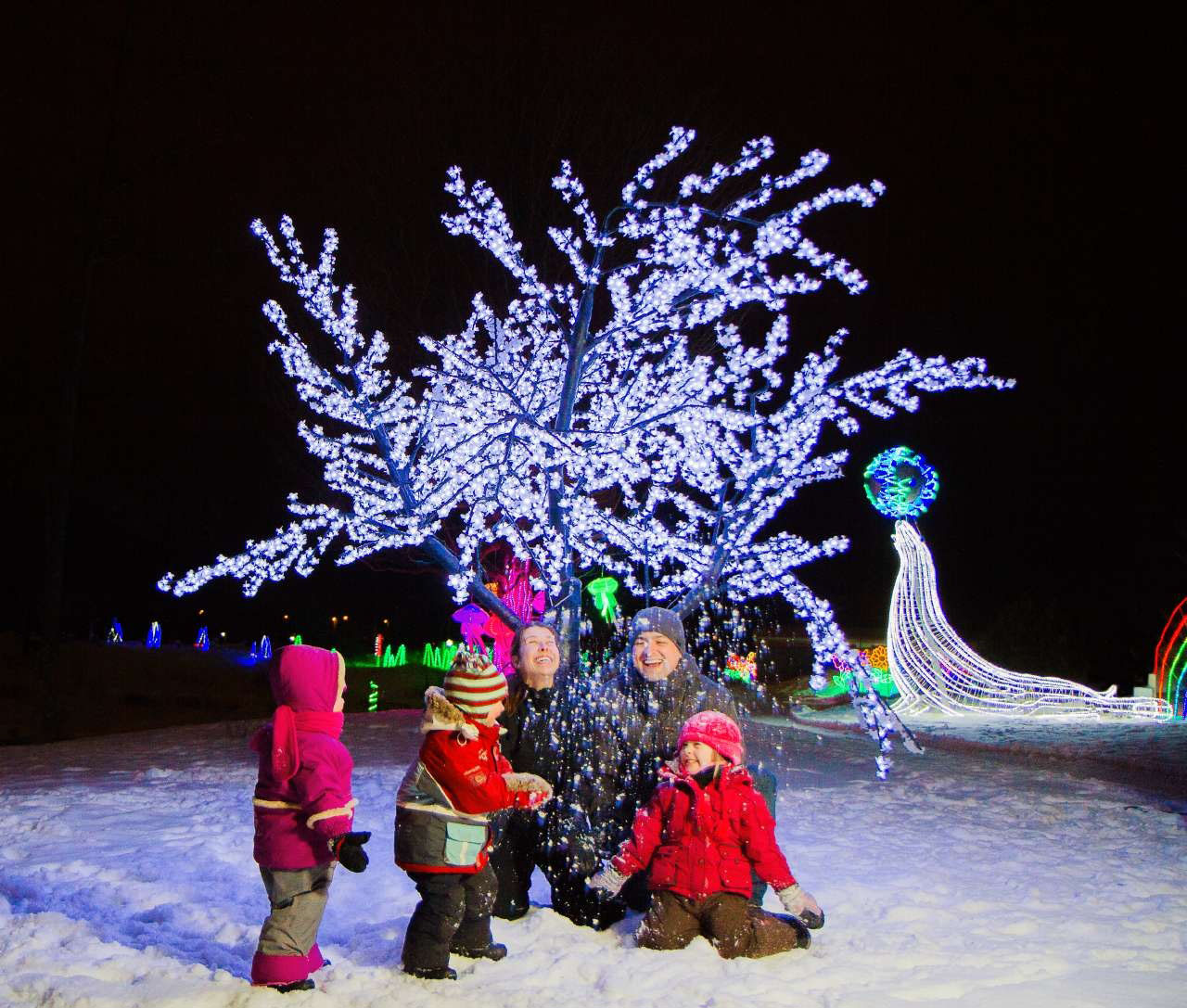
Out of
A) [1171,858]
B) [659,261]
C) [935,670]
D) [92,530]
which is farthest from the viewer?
[92,530]

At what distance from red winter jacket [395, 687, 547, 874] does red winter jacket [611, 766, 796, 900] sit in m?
0.55

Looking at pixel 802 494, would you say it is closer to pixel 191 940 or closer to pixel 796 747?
pixel 796 747

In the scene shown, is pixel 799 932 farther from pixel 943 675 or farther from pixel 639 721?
pixel 943 675

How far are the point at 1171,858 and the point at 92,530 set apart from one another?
110 ft

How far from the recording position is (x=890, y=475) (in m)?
16.5

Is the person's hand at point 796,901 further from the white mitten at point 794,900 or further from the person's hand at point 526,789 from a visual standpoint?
the person's hand at point 526,789

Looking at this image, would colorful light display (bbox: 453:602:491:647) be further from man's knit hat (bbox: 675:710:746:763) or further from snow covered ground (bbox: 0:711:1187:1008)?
man's knit hat (bbox: 675:710:746:763)

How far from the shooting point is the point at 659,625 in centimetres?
502

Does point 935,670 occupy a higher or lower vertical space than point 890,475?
lower

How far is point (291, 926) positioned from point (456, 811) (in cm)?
68

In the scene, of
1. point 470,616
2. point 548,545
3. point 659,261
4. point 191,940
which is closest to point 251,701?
point 470,616

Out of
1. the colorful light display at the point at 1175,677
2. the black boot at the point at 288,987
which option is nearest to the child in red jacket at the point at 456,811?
the black boot at the point at 288,987

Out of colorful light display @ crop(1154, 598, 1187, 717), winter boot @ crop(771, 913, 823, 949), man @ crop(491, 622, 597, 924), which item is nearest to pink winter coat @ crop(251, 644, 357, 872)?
man @ crop(491, 622, 597, 924)

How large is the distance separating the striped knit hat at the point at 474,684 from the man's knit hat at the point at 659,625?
1160 millimetres
